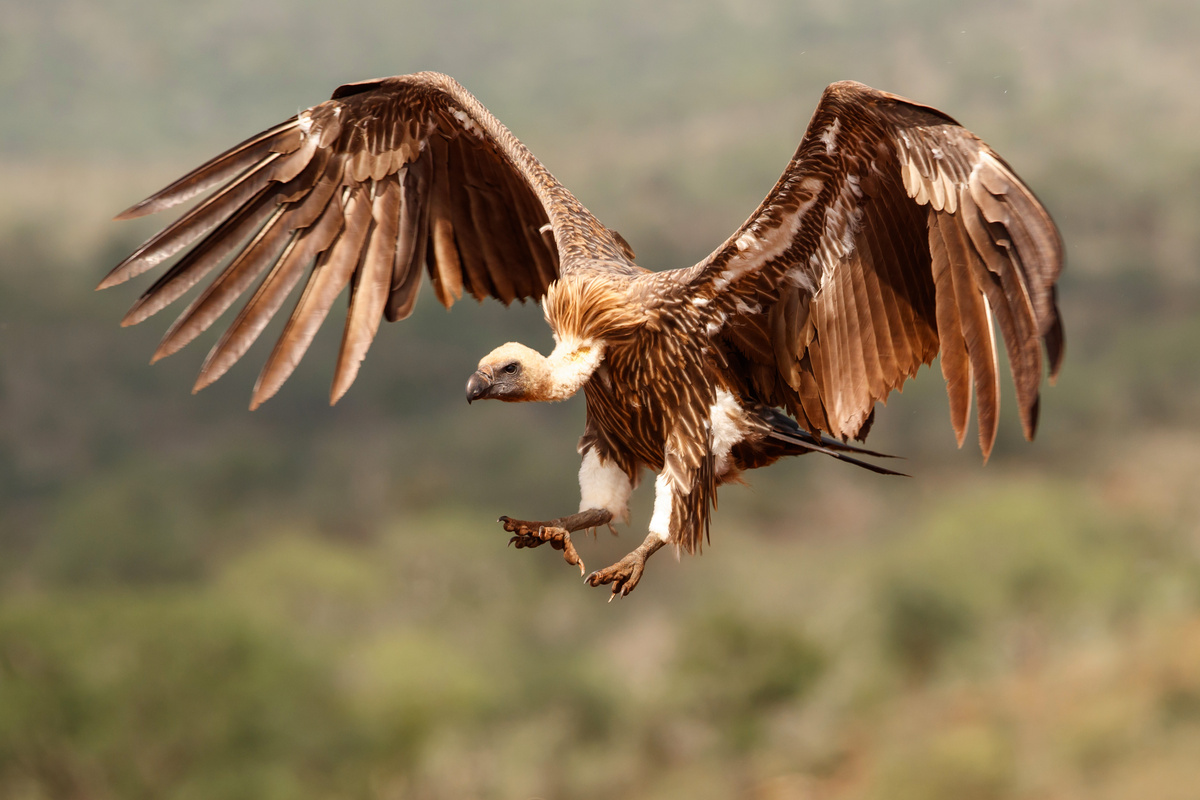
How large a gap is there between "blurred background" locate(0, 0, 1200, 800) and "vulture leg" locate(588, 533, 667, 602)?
37427 millimetres

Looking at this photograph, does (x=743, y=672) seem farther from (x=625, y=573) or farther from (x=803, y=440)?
(x=625, y=573)

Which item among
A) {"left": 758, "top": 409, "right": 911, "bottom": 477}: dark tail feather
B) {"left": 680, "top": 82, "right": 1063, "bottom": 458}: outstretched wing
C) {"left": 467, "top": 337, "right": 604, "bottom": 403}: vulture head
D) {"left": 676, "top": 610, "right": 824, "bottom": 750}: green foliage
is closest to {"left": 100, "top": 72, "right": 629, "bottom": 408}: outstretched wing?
{"left": 467, "top": 337, "right": 604, "bottom": 403}: vulture head

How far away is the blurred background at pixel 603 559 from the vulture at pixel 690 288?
1445 inches

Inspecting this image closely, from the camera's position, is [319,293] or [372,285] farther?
[372,285]

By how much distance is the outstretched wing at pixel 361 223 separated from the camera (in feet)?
16.0

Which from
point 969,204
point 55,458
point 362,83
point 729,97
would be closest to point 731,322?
point 969,204

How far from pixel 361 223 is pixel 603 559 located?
111 ft

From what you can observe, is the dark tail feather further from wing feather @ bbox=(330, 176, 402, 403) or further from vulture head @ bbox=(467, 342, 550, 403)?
wing feather @ bbox=(330, 176, 402, 403)

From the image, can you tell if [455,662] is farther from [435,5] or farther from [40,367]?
[435,5]

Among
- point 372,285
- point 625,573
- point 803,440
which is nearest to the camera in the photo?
point 625,573

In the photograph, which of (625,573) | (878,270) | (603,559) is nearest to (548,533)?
(625,573)

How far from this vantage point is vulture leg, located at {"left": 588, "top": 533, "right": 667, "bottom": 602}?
407 cm

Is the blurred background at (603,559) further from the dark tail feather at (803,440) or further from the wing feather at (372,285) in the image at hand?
the dark tail feather at (803,440)

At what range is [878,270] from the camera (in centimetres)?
452
